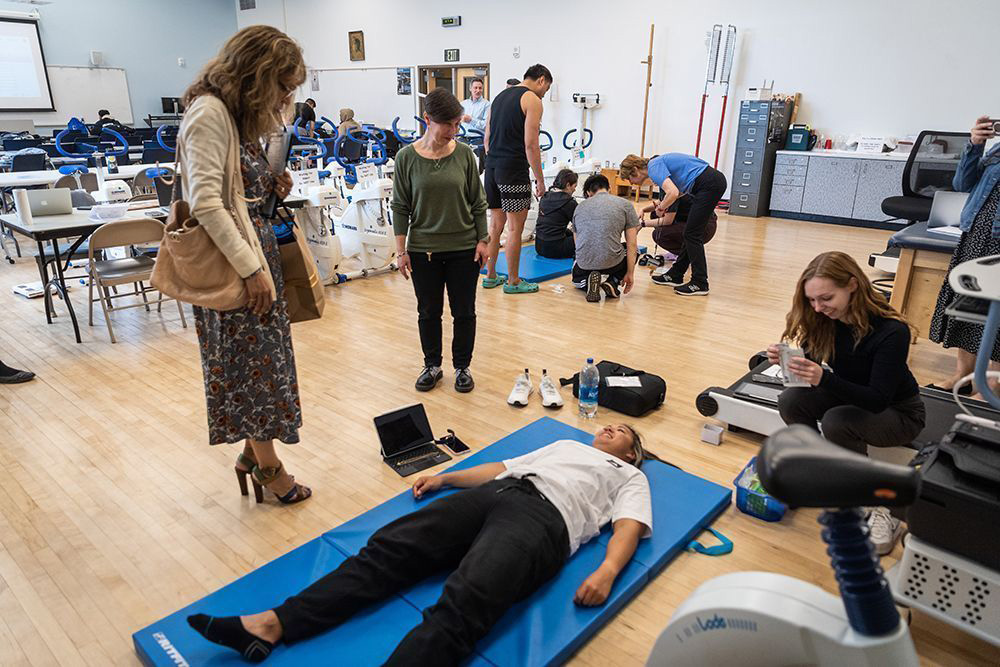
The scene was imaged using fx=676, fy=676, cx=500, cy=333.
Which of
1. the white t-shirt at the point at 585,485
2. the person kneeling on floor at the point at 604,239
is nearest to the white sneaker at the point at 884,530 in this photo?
the white t-shirt at the point at 585,485

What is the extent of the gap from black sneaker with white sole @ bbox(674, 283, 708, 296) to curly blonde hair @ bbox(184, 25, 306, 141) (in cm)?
393

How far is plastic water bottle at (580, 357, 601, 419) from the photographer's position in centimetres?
320

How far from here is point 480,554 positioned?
1764 millimetres

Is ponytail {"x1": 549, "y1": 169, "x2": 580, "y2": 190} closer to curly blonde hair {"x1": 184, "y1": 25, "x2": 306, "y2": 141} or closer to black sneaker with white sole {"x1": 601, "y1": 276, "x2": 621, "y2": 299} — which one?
black sneaker with white sole {"x1": 601, "y1": 276, "x2": 621, "y2": 299}

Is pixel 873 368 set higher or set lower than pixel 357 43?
lower

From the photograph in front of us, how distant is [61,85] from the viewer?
12859 mm

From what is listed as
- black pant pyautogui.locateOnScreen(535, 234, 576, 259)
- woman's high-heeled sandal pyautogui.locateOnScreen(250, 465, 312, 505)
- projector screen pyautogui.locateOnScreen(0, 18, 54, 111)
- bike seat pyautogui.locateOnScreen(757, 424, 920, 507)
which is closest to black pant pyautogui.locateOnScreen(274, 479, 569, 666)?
woman's high-heeled sandal pyautogui.locateOnScreen(250, 465, 312, 505)

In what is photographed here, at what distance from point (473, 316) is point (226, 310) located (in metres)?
1.62

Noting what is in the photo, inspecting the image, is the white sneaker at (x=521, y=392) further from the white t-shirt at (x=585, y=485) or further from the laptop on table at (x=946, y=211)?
the laptop on table at (x=946, y=211)

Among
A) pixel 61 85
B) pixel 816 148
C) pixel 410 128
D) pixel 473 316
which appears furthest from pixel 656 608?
pixel 61 85

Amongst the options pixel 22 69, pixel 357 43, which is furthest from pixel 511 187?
pixel 22 69

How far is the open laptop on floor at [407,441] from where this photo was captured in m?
2.81

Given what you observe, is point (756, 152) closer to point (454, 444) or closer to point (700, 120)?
point (700, 120)

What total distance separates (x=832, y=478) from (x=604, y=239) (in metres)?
4.13
